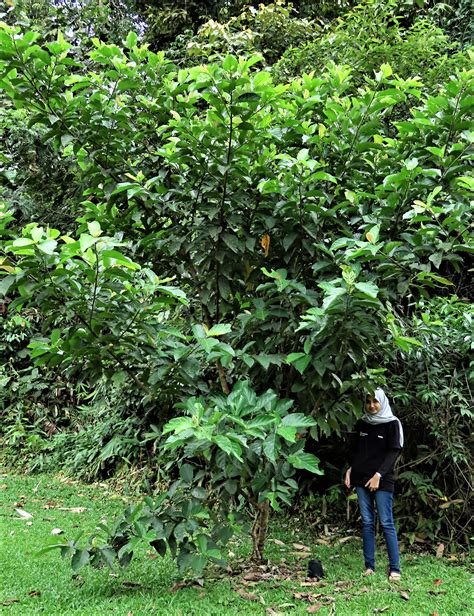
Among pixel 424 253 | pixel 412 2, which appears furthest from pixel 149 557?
pixel 412 2

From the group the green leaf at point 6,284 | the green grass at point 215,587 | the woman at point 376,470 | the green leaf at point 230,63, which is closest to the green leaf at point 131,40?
the green leaf at point 230,63

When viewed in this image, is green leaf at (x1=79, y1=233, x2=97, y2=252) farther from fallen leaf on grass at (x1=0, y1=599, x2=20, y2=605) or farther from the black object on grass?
the black object on grass

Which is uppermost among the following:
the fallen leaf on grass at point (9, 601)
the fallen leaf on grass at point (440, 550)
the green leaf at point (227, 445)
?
the green leaf at point (227, 445)

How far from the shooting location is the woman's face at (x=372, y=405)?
4211 mm

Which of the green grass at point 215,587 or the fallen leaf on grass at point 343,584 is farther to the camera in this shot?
the fallen leaf on grass at point 343,584

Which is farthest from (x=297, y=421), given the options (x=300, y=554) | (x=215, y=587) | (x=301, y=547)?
(x=301, y=547)

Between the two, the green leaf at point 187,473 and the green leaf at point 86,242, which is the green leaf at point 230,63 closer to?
the green leaf at point 86,242

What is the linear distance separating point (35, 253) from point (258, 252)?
56.7 inches

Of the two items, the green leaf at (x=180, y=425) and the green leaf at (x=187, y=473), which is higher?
the green leaf at (x=180, y=425)

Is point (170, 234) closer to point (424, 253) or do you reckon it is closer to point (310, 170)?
point (310, 170)

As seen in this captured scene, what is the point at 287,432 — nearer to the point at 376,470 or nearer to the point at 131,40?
the point at 376,470

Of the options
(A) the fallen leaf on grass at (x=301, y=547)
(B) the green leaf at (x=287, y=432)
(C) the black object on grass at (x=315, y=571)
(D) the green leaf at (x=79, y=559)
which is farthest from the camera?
(A) the fallen leaf on grass at (x=301, y=547)

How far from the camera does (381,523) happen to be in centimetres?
418

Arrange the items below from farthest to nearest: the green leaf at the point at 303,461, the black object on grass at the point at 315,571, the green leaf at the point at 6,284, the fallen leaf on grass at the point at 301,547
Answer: the fallen leaf on grass at the point at 301,547 → the black object on grass at the point at 315,571 → the green leaf at the point at 303,461 → the green leaf at the point at 6,284
